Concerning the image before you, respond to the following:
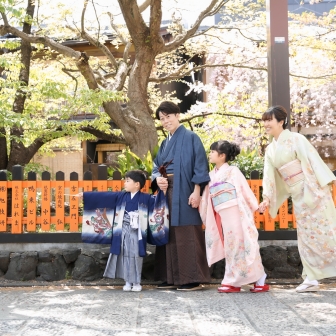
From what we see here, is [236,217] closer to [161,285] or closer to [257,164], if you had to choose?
[161,285]

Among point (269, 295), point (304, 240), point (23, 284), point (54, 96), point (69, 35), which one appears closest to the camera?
point (269, 295)

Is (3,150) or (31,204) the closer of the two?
(31,204)

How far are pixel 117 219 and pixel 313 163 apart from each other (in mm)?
2056

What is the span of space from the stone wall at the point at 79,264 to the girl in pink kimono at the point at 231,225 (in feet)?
2.91

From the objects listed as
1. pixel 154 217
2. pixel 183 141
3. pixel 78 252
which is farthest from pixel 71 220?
pixel 183 141

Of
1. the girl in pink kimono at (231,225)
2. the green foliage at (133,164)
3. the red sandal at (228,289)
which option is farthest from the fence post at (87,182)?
the red sandal at (228,289)

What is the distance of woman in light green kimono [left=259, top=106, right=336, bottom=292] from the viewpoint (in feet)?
18.1

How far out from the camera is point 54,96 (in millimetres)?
9242

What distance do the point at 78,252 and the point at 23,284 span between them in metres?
0.70

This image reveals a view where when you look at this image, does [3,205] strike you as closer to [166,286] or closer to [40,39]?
[166,286]

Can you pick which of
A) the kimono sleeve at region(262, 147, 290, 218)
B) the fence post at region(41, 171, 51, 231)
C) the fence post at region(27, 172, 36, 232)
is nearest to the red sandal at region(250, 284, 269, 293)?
the kimono sleeve at region(262, 147, 290, 218)

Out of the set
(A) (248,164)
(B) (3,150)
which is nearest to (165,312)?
(A) (248,164)

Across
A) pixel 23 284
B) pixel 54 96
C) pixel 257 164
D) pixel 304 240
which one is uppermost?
pixel 54 96

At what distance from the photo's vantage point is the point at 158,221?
5.74 metres
